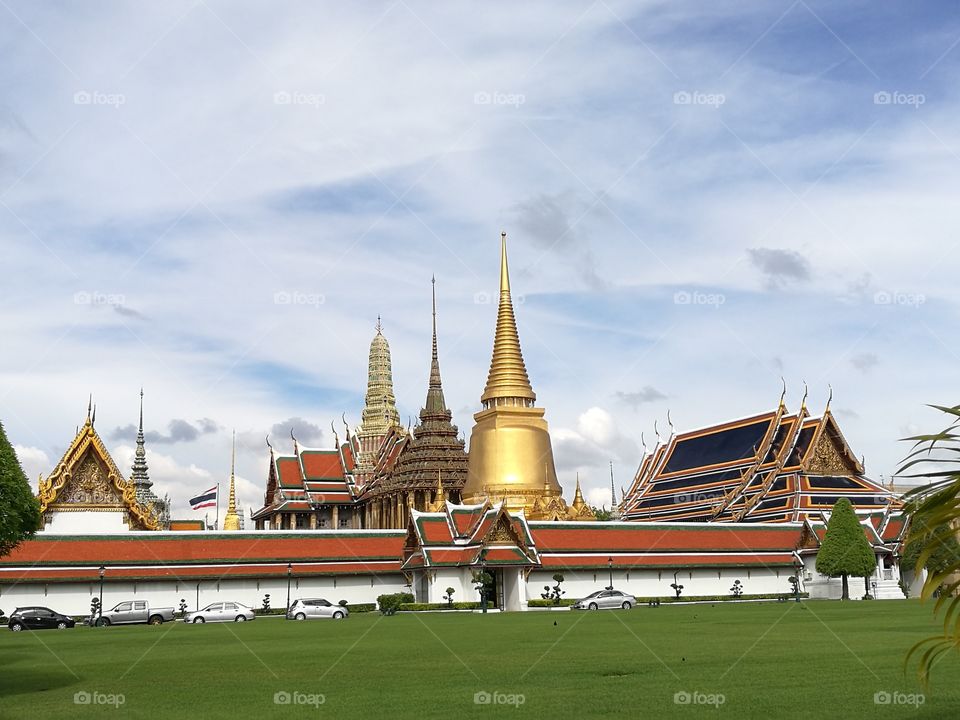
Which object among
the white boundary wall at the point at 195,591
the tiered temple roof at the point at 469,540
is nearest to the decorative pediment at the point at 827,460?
the tiered temple roof at the point at 469,540

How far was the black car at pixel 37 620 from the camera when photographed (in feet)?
141

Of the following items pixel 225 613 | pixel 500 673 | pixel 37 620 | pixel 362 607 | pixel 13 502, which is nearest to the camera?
pixel 500 673

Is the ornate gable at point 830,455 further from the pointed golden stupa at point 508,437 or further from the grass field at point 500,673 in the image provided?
the grass field at point 500,673

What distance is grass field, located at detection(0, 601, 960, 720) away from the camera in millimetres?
13945

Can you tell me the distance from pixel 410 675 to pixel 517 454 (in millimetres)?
59632

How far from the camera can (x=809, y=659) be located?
19.3m

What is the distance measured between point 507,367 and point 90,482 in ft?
101

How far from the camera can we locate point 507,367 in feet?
261

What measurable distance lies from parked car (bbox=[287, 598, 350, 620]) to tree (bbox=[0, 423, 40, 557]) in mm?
25693

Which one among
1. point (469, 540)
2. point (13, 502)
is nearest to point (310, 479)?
point (469, 540)

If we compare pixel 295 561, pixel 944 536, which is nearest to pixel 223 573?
pixel 295 561

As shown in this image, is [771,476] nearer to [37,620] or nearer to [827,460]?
[827,460]

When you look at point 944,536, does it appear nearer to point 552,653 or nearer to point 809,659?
point 809,659

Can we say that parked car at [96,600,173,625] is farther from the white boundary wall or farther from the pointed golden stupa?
the pointed golden stupa
